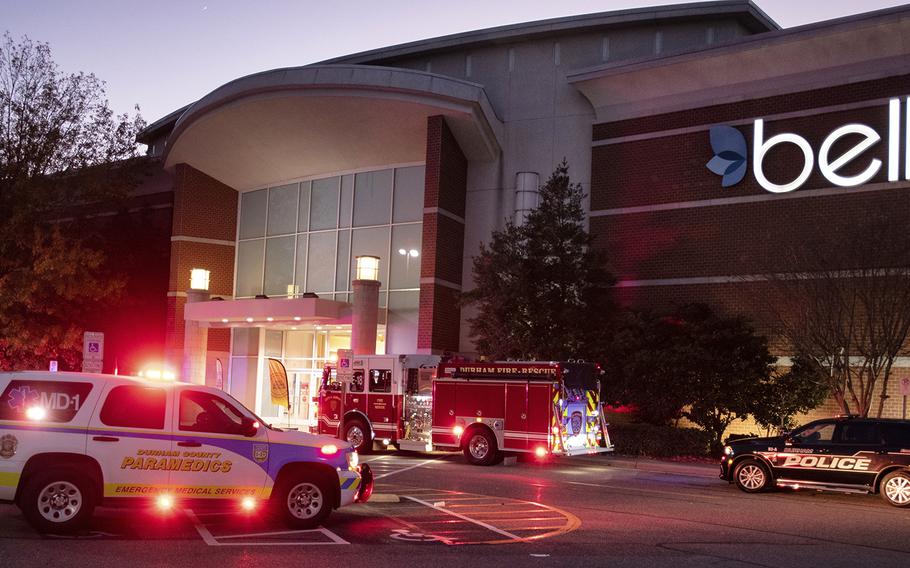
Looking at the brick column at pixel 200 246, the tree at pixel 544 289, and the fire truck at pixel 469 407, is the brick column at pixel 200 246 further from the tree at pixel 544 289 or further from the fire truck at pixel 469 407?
the tree at pixel 544 289

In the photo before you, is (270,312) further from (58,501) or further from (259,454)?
(58,501)

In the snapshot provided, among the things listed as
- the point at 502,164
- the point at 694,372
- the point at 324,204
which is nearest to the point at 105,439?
the point at 694,372

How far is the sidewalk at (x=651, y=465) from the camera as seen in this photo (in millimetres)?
22234

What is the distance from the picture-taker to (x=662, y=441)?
25125 millimetres

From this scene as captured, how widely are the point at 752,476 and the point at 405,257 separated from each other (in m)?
20.4

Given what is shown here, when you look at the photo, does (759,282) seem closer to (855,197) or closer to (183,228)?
(855,197)

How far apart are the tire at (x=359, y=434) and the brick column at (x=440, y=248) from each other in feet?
27.2

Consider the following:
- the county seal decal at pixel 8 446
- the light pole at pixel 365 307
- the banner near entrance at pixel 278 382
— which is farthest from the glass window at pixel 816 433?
the light pole at pixel 365 307

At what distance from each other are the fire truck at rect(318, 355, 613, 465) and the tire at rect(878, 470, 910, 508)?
747cm

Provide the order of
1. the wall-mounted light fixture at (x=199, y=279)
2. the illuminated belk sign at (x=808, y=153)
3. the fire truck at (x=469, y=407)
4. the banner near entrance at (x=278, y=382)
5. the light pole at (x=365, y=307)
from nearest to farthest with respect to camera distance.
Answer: the fire truck at (x=469, y=407) < the illuminated belk sign at (x=808, y=153) < the banner near entrance at (x=278, y=382) < the light pole at (x=365, y=307) < the wall-mounted light fixture at (x=199, y=279)

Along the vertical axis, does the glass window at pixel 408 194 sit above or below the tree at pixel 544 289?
above

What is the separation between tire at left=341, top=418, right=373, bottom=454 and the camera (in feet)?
81.5

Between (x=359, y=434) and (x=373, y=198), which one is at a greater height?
(x=373, y=198)

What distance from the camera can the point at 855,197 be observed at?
88.4 ft
